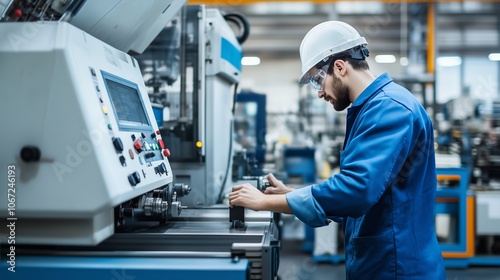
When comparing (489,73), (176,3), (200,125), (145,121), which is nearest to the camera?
(145,121)

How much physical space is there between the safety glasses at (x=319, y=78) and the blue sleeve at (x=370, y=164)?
8.2 inches

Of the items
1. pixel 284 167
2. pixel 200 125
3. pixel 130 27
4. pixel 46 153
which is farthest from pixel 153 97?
pixel 284 167

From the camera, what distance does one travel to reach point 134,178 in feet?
3.81

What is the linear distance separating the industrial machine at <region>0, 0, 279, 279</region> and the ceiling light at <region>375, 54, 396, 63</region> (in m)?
8.38

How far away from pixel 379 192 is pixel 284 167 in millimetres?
3614

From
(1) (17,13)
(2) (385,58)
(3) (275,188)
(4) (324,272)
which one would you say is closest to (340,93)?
(3) (275,188)

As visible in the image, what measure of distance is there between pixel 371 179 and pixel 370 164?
4cm

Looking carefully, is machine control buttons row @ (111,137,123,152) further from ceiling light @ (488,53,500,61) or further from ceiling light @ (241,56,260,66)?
ceiling light @ (488,53,500,61)

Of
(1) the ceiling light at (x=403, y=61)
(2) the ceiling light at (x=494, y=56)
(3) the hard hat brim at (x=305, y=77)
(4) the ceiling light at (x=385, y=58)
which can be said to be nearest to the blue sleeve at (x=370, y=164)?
(3) the hard hat brim at (x=305, y=77)

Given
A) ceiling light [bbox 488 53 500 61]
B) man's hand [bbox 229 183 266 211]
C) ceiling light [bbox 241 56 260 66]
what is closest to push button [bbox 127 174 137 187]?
man's hand [bbox 229 183 266 211]

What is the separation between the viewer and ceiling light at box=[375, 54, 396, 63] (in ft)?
29.8

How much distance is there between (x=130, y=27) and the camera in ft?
5.00

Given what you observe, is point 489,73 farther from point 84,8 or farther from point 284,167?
point 84,8

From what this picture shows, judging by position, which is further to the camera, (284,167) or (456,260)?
(284,167)
